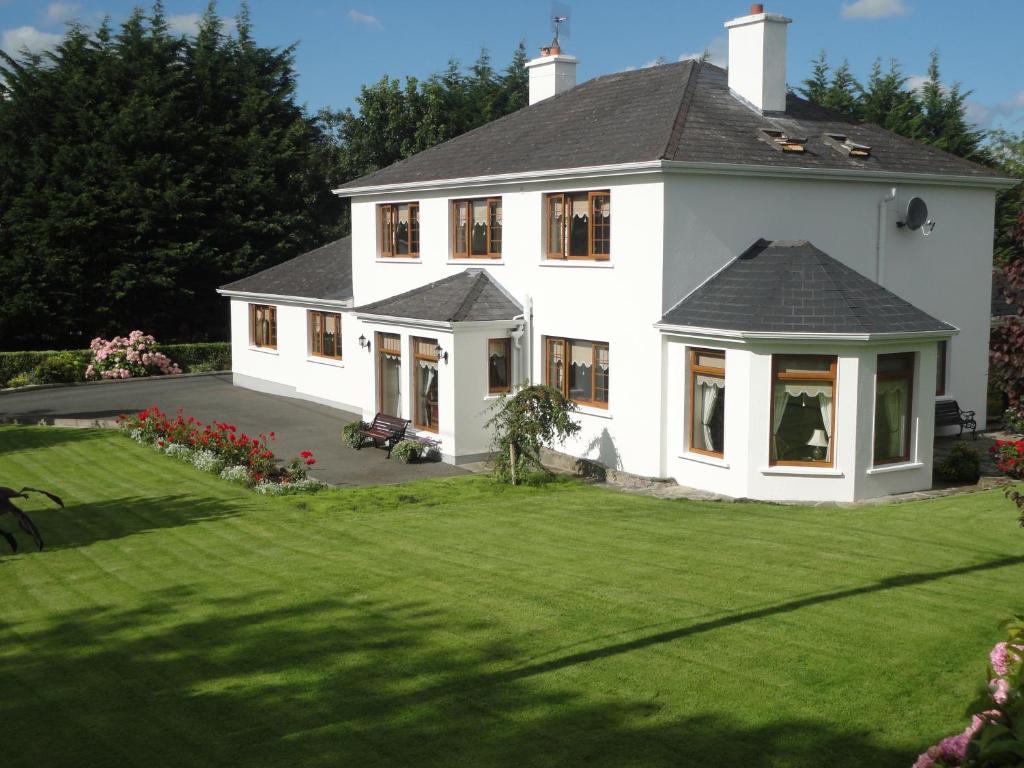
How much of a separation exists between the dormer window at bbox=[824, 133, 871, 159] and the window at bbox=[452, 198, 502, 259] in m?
7.26

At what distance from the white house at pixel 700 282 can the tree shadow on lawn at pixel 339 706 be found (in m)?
9.51

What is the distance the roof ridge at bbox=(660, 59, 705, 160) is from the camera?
63.0 feet

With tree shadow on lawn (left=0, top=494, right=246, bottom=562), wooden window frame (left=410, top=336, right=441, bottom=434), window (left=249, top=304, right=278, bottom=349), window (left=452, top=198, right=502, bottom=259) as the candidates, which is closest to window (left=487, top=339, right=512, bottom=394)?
wooden window frame (left=410, top=336, right=441, bottom=434)

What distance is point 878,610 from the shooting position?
10734mm

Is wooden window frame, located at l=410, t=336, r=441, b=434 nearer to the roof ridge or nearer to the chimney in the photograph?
the roof ridge

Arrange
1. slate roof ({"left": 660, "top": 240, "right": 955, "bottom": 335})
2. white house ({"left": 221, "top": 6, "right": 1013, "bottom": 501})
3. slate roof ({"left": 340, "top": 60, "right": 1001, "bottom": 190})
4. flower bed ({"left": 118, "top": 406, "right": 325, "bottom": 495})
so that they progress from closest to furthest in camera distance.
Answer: slate roof ({"left": 660, "top": 240, "right": 955, "bottom": 335})
white house ({"left": 221, "top": 6, "right": 1013, "bottom": 501})
flower bed ({"left": 118, "top": 406, "right": 325, "bottom": 495})
slate roof ({"left": 340, "top": 60, "right": 1001, "bottom": 190})

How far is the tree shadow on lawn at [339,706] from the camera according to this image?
752 centimetres

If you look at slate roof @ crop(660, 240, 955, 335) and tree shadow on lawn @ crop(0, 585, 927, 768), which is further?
slate roof @ crop(660, 240, 955, 335)

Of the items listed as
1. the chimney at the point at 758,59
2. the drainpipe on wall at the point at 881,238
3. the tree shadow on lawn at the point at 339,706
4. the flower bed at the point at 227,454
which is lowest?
the flower bed at the point at 227,454

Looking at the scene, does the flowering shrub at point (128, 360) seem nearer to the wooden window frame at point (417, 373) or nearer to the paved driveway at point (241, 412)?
the paved driveway at point (241, 412)

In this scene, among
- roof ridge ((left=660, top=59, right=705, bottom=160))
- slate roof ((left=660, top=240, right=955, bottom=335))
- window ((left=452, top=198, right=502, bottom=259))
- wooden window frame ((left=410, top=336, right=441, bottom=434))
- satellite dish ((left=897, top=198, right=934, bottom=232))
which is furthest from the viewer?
window ((left=452, top=198, right=502, bottom=259))

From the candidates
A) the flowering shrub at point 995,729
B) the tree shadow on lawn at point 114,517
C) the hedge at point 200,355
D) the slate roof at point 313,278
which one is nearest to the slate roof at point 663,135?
the slate roof at point 313,278

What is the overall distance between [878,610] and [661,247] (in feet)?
32.7

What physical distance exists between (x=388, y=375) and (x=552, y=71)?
1005 cm
